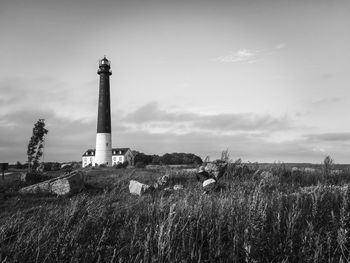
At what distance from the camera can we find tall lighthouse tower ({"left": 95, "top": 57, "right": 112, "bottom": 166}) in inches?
2061

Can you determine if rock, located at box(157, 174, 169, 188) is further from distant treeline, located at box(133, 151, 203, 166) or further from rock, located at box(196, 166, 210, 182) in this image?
distant treeline, located at box(133, 151, 203, 166)

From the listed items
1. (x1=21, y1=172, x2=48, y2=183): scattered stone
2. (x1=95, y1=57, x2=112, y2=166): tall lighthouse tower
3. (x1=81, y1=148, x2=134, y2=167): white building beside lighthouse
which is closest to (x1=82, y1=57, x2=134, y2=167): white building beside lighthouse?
(x1=95, y1=57, x2=112, y2=166): tall lighthouse tower

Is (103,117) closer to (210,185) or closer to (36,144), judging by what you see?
(36,144)

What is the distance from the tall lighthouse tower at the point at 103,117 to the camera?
52344 mm

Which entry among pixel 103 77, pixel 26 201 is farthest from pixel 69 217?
pixel 103 77

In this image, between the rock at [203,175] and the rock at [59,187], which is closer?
the rock at [203,175]

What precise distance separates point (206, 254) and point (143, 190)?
29.0 ft

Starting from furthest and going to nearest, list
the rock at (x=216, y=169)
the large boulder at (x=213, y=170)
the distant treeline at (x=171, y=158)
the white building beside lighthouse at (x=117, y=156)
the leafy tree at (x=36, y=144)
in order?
the white building beside lighthouse at (x=117, y=156)
the distant treeline at (x=171, y=158)
the leafy tree at (x=36, y=144)
the rock at (x=216, y=169)
the large boulder at (x=213, y=170)

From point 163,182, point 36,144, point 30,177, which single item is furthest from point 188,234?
point 36,144

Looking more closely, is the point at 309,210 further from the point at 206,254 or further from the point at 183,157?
the point at 183,157

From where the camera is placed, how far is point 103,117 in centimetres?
5244

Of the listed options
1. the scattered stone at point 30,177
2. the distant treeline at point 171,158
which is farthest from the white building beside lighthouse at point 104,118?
the scattered stone at point 30,177

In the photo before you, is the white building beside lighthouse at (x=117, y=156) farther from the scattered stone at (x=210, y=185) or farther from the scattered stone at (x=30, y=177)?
the scattered stone at (x=210, y=185)

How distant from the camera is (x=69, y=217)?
548 cm
